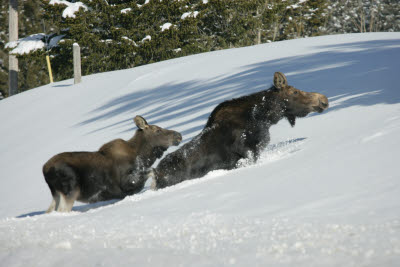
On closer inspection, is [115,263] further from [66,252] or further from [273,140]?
[273,140]

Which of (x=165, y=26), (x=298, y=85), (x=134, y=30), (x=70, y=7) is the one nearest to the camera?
(x=298, y=85)

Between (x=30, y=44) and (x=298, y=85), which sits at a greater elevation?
(x=30, y=44)

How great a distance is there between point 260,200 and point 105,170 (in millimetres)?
2889

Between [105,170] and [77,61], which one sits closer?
[105,170]

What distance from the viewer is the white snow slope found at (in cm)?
349

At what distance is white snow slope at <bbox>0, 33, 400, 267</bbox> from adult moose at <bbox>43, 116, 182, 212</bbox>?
297 mm

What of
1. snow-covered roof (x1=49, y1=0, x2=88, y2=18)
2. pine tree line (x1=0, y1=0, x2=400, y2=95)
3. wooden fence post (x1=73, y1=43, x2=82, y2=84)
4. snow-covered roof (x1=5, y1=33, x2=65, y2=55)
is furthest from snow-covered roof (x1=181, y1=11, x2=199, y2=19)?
wooden fence post (x1=73, y1=43, x2=82, y2=84)

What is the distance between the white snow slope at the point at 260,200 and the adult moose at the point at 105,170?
11.7 inches

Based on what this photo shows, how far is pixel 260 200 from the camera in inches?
197

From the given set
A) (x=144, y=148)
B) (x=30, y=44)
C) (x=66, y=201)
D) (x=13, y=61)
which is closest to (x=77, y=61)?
(x=144, y=148)

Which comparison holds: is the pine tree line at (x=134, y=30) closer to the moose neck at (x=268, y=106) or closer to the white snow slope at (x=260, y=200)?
the white snow slope at (x=260, y=200)

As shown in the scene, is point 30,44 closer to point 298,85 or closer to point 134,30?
point 134,30

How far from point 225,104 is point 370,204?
3.71 metres

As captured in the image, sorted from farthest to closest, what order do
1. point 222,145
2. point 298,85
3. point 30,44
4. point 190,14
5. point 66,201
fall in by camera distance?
1. point 190,14
2. point 30,44
3. point 298,85
4. point 222,145
5. point 66,201
